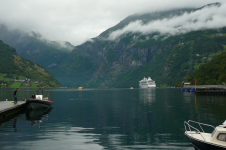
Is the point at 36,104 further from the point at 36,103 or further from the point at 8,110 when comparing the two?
the point at 8,110

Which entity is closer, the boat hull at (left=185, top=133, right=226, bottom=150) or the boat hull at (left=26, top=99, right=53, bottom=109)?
the boat hull at (left=185, top=133, right=226, bottom=150)

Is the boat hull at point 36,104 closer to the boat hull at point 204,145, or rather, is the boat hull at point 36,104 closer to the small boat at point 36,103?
the small boat at point 36,103

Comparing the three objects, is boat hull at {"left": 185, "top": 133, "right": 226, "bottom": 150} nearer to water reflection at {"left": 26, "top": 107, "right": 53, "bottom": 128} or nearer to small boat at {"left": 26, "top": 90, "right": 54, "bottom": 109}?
water reflection at {"left": 26, "top": 107, "right": 53, "bottom": 128}

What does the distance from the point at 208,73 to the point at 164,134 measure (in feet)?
617

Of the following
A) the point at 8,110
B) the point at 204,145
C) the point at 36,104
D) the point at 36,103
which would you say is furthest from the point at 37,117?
the point at 204,145

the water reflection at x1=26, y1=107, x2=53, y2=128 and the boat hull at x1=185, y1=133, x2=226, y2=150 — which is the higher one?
the boat hull at x1=185, y1=133, x2=226, y2=150

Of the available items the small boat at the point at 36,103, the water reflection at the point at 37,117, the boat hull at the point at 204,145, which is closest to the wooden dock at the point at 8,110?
the small boat at the point at 36,103

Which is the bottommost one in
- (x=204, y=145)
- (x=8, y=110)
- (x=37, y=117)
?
(x=37, y=117)

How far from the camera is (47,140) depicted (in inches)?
977

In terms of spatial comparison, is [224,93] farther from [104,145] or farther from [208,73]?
[104,145]

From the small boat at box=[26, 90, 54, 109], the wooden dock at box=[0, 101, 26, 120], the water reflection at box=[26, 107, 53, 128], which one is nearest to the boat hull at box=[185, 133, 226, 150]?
the water reflection at box=[26, 107, 53, 128]

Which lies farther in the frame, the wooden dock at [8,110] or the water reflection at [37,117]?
the wooden dock at [8,110]

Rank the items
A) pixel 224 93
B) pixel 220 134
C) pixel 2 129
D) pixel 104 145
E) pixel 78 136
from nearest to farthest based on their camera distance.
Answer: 1. pixel 220 134
2. pixel 104 145
3. pixel 78 136
4. pixel 2 129
5. pixel 224 93

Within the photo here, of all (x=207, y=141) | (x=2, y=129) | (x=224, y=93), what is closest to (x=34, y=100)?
(x=2, y=129)
